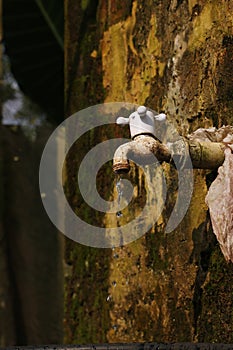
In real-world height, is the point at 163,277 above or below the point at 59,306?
above

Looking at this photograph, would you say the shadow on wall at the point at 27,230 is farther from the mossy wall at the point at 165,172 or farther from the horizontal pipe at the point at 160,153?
the horizontal pipe at the point at 160,153

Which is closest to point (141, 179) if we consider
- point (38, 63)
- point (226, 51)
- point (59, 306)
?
point (226, 51)

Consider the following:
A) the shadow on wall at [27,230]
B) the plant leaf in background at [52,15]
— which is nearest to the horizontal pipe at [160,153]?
the plant leaf in background at [52,15]

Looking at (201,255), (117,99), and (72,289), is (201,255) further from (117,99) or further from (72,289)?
(72,289)

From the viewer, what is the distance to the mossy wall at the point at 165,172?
5.85ft

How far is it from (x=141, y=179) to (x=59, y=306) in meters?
2.70

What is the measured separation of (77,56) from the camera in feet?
8.85

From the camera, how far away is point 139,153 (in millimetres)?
1482

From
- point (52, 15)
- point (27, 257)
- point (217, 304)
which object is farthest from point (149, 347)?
point (27, 257)

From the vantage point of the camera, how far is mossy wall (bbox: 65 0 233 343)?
5.85 feet

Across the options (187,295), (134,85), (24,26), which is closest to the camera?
(187,295)

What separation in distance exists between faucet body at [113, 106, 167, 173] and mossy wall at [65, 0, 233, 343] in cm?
23

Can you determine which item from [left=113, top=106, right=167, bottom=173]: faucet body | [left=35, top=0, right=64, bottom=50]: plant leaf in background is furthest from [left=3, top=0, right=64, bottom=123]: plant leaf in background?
[left=113, top=106, right=167, bottom=173]: faucet body

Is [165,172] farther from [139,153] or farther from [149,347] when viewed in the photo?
[149,347]
